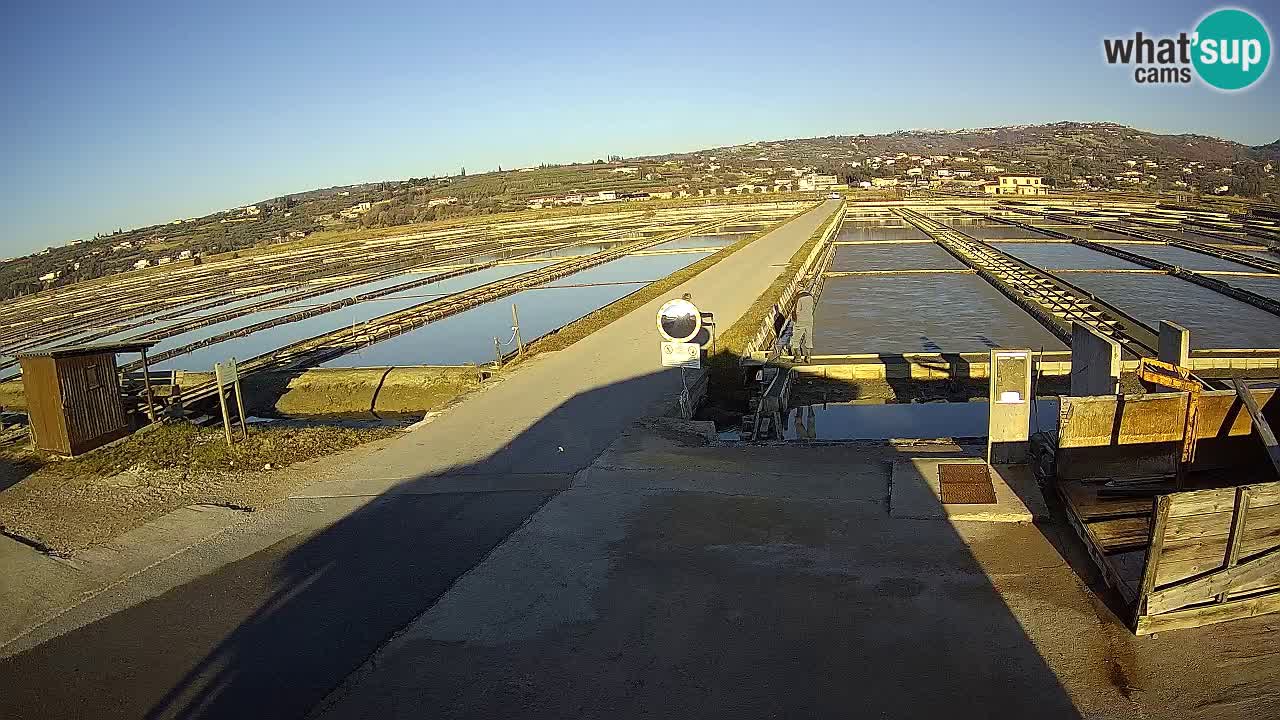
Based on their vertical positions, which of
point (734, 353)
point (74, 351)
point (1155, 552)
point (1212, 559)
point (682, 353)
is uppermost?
point (74, 351)

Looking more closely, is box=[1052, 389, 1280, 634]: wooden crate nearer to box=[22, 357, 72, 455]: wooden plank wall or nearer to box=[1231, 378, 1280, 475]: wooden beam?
box=[1231, 378, 1280, 475]: wooden beam

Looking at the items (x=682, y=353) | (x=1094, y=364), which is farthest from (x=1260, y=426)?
(x=682, y=353)

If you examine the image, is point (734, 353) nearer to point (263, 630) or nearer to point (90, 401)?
point (90, 401)

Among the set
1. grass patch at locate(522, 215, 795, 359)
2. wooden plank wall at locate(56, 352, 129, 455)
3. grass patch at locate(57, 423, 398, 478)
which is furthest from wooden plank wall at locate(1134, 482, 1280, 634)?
grass patch at locate(522, 215, 795, 359)

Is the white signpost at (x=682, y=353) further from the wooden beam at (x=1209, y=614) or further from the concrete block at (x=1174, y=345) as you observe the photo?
the wooden beam at (x=1209, y=614)

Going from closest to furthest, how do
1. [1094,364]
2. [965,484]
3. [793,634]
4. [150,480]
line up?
1. [793,634]
2. [965,484]
3. [1094,364]
4. [150,480]
